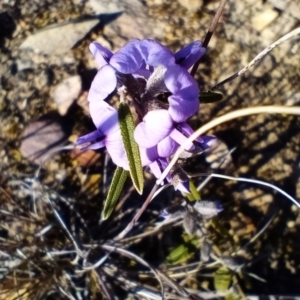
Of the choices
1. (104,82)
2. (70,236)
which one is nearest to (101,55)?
(104,82)

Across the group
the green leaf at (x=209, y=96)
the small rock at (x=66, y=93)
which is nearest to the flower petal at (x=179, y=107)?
the green leaf at (x=209, y=96)

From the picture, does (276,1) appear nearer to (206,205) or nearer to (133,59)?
(206,205)

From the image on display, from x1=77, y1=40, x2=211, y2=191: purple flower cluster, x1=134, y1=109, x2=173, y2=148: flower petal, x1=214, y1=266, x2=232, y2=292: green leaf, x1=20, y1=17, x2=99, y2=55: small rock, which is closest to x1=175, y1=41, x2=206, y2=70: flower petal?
x1=77, y1=40, x2=211, y2=191: purple flower cluster

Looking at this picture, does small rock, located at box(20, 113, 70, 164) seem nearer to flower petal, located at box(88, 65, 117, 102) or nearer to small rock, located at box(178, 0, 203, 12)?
small rock, located at box(178, 0, 203, 12)

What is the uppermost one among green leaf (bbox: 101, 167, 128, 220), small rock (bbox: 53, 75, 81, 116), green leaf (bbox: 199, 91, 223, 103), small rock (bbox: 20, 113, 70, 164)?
green leaf (bbox: 199, 91, 223, 103)

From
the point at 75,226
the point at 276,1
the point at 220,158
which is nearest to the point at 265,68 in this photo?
the point at 276,1

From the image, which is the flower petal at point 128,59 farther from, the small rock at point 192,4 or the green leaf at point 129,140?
the small rock at point 192,4
